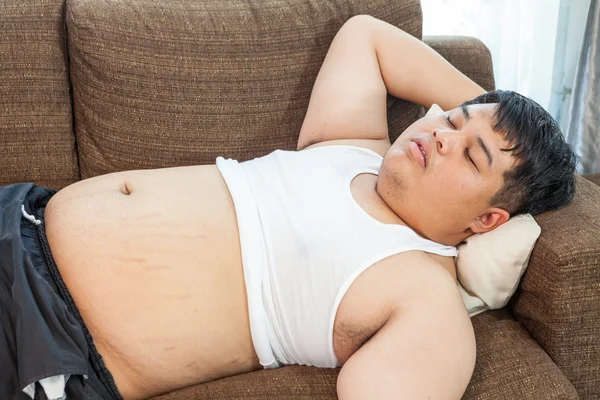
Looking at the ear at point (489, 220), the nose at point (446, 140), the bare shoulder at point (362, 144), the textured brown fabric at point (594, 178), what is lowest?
the textured brown fabric at point (594, 178)

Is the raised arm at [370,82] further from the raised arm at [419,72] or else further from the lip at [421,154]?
the lip at [421,154]

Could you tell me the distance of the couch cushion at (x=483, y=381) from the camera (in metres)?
1.20

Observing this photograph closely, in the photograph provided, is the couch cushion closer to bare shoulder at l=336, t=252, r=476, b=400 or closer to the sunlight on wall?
bare shoulder at l=336, t=252, r=476, b=400

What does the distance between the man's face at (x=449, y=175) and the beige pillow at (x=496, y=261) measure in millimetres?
33

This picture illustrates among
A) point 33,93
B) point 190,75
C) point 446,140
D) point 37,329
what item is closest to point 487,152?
point 446,140

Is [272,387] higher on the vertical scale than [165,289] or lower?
lower

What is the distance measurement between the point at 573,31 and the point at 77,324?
2.05m

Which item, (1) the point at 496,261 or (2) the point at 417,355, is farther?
(1) the point at 496,261

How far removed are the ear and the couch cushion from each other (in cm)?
24

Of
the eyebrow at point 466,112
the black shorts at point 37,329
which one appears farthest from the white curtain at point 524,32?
the black shorts at point 37,329

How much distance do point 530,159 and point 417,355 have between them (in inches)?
19.7

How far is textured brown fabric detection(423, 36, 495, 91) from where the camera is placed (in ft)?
6.02

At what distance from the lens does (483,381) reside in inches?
48.1

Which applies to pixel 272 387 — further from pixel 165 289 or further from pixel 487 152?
pixel 487 152
